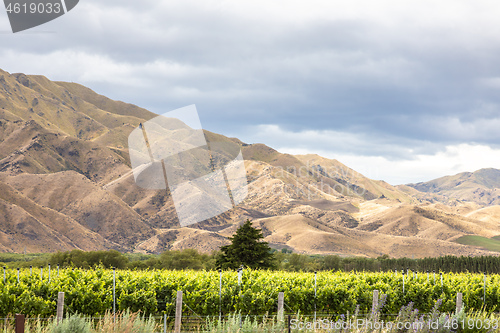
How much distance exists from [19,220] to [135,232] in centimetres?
4008

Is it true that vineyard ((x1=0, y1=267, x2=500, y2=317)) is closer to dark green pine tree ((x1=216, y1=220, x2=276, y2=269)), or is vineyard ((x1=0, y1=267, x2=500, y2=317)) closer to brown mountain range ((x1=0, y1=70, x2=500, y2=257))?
dark green pine tree ((x1=216, y1=220, x2=276, y2=269))

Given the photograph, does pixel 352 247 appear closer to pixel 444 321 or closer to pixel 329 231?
pixel 329 231

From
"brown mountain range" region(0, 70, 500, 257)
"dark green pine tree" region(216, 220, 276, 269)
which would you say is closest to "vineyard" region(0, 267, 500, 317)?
"dark green pine tree" region(216, 220, 276, 269)

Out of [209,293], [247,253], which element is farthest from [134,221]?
[209,293]

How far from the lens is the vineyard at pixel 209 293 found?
14836 mm

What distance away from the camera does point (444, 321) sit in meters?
10.9

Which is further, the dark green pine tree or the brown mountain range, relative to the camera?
the brown mountain range

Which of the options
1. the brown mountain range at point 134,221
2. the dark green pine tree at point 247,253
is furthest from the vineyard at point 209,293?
the brown mountain range at point 134,221

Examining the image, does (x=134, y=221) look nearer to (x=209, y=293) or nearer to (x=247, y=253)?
(x=247, y=253)

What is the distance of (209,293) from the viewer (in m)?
16.1

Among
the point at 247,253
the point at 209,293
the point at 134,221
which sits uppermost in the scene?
the point at 209,293

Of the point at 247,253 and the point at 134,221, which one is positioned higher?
the point at 134,221

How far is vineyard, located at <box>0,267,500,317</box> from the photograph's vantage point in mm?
14836

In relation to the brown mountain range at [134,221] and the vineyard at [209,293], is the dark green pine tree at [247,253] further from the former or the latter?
the brown mountain range at [134,221]
